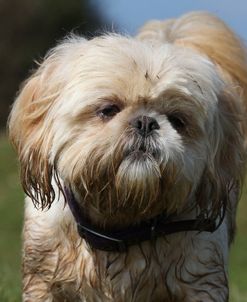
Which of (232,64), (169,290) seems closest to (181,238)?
→ (169,290)

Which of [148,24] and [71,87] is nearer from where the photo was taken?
[71,87]

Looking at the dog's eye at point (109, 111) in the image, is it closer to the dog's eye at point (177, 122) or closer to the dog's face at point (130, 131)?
the dog's face at point (130, 131)

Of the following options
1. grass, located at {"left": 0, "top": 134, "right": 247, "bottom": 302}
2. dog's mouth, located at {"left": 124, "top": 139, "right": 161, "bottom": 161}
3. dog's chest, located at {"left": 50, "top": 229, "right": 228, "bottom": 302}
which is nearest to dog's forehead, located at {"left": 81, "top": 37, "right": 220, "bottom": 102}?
dog's mouth, located at {"left": 124, "top": 139, "right": 161, "bottom": 161}

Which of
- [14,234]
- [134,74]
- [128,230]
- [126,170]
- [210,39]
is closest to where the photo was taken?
[126,170]

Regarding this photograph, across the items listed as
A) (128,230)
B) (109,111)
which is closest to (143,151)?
(109,111)

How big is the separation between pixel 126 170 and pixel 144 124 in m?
0.21

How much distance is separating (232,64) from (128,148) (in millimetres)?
1945

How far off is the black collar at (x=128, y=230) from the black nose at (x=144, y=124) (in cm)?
51

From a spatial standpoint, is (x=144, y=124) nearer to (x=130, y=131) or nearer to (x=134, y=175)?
(x=130, y=131)

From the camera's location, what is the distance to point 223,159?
5062 mm

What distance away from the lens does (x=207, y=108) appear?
486 cm

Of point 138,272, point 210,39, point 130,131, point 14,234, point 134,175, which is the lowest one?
point 138,272

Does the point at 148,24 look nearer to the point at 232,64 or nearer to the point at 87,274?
the point at 232,64

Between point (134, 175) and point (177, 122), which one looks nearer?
point (134, 175)
